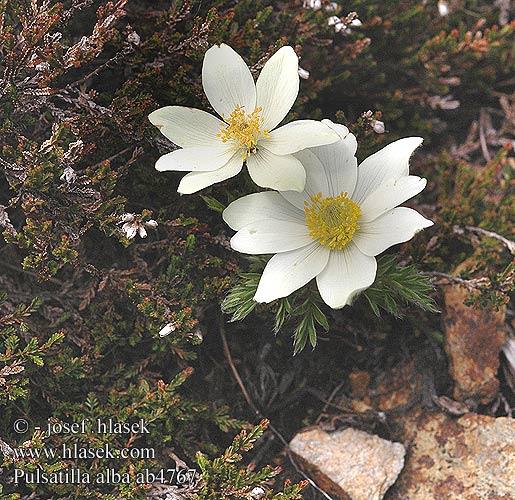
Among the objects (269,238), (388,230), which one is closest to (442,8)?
(388,230)

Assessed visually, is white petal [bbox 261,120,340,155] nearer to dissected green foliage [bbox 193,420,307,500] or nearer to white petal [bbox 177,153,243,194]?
white petal [bbox 177,153,243,194]

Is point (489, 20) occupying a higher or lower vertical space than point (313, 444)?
higher

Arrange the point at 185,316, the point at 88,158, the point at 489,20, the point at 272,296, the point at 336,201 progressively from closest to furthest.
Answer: the point at 272,296
the point at 336,201
the point at 185,316
the point at 88,158
the point at 489,20

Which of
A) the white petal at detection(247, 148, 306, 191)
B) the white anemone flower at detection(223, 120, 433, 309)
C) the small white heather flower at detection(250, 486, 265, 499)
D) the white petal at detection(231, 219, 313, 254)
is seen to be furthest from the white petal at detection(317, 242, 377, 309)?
the small white heather flower at detection(250, 486, 265, 499)

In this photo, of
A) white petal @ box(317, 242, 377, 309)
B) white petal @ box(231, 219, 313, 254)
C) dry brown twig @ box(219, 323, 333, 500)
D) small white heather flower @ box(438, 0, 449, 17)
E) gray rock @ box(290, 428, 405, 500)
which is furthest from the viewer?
small white heather flower @ box(438, 0, 449, 17)

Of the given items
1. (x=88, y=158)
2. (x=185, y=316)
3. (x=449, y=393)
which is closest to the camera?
(x=185, y=316)

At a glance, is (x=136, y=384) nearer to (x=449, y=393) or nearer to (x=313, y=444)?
(x=313, y=444)

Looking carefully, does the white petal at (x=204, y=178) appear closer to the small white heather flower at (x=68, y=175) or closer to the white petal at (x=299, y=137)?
the white petal at (x=299, y=137)

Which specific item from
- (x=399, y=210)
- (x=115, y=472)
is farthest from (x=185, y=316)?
(x=399, y=210)
